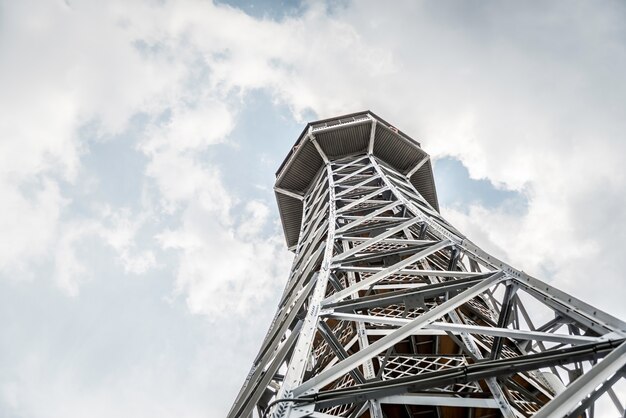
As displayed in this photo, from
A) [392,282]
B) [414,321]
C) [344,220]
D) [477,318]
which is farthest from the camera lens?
[344,220]

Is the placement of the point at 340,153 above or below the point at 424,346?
above

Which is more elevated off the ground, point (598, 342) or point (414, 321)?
point (414, 321)

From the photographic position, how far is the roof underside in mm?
22719

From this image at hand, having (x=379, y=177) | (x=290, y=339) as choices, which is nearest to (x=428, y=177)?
(x=379, y=177)

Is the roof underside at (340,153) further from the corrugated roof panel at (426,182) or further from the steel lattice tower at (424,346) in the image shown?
the steel lattice tower at (424,346)

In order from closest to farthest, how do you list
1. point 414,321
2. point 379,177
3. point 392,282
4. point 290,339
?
point 414,321
point 290,339
point 392,282
point 379,177

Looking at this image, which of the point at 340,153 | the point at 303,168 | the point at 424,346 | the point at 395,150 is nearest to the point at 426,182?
the point at 395,150

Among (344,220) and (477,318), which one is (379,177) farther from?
(477,318)

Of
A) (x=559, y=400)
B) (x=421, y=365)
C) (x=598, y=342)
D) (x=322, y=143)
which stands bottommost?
(x=559, y=400)

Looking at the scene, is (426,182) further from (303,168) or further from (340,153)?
(303,168)

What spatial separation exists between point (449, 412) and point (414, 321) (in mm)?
2490

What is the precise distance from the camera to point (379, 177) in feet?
57.6

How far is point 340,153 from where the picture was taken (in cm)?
2320

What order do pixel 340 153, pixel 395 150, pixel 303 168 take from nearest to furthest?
pixel 340 153 < pixel 395 150 < pixel 303 168
